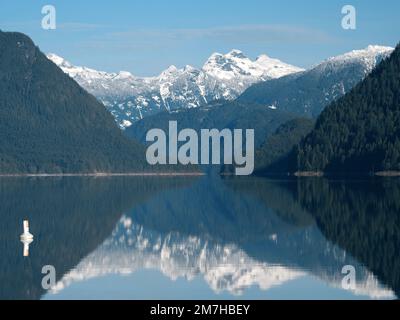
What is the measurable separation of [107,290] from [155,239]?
29089 millimetres

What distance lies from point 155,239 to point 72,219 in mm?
17699

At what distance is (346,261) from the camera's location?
2486 inches

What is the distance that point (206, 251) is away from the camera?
72438mm

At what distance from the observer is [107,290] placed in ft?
176

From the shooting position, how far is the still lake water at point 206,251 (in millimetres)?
53594

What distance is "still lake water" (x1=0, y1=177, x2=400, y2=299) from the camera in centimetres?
5359

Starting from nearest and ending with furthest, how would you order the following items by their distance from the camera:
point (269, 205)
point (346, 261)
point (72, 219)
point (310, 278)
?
point (310, 278) < point (346, 261) < point (72, 219) < point (269, 205)
